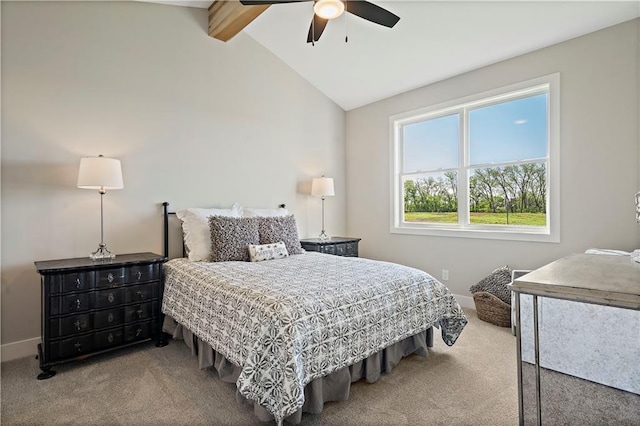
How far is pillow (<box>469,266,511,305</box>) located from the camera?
3307 mm

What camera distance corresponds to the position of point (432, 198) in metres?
4.36

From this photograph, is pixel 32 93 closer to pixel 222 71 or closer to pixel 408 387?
pixel 222 71

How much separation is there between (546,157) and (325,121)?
2818mm

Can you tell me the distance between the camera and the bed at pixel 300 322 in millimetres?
1710

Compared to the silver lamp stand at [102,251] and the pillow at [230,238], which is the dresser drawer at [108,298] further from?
the pillow at [230,238]

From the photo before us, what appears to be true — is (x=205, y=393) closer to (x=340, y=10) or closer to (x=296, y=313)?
(x=296, y=313)

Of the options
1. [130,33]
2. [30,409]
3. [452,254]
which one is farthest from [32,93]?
[452,254]

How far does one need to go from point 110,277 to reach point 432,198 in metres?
3.62

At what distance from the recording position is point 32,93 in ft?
9.06

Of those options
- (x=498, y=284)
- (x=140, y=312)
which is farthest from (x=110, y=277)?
(x=498, y=284)

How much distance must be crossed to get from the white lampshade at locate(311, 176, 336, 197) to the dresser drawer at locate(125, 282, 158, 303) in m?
2.28

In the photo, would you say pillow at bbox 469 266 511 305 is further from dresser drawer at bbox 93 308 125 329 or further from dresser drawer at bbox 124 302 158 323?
dresser drawer at bbox 93 308 125 329

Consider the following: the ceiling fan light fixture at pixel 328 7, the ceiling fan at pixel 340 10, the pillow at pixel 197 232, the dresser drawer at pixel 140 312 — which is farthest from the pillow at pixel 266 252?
the ceiling fan light fixture at pixel 328 7

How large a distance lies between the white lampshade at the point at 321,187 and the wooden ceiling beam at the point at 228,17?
1.98 m
